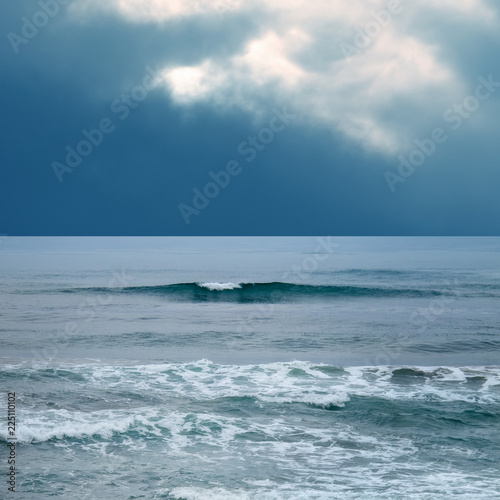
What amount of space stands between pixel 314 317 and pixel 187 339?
427 inches

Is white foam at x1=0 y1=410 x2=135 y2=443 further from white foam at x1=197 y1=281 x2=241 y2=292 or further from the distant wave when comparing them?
white foam at x1=197 y1=281 x2=241 y2=292

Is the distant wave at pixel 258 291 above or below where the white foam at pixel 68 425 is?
above

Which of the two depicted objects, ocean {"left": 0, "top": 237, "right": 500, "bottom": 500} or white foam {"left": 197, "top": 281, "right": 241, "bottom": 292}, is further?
white foam {"left": 197, "top": 281, "right": 241, "bottom": 292}

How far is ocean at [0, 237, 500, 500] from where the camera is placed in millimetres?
10969

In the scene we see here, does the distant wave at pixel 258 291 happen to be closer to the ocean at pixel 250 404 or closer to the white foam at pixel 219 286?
the white foam at pixel 219 286

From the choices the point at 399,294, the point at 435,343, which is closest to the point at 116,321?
the point at 435,343

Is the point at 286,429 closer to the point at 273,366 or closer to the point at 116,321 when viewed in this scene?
the point at 273,366

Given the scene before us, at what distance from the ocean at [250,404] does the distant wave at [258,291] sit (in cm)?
908

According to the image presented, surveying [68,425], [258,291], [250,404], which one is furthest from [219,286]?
[68,425]

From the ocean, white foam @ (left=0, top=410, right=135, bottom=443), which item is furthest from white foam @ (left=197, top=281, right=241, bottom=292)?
white foam @ (left=0, top=410, right=135, bottom=443)

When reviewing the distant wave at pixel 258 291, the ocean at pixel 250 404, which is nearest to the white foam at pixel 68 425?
the ocean at pixel 250 404

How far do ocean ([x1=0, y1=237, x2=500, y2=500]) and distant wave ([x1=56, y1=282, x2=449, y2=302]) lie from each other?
9083mm

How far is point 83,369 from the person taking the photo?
19922 millimetres

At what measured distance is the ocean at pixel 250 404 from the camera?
11.0 meters
